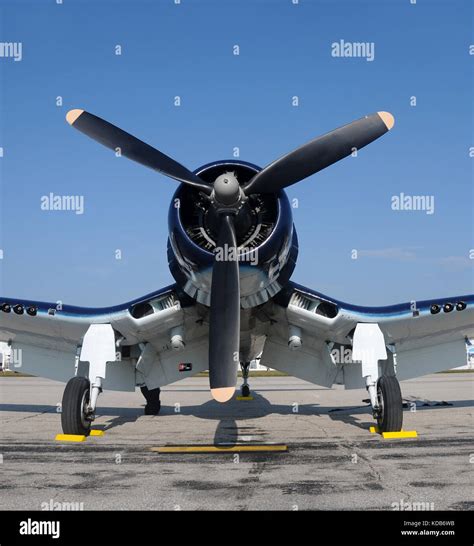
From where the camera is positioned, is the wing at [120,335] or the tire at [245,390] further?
the tire at [245,390]

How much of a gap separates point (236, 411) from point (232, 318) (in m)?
8.82

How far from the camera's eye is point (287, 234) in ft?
35.6

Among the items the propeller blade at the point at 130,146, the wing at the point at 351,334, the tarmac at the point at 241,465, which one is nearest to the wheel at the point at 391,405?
the tarmac at the point at 241,465

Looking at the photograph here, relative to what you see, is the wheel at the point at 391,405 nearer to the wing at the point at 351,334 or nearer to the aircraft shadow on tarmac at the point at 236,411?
the wing at the point at 351,334

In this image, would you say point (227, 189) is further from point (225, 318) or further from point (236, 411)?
point (236, 411)

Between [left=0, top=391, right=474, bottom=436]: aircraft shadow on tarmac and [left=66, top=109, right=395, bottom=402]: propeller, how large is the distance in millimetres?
3389

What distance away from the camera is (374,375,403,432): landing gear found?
473 inches

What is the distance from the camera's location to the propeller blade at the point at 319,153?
10586 mm

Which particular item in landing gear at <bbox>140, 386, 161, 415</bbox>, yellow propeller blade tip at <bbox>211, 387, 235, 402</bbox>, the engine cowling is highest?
the engine cowling

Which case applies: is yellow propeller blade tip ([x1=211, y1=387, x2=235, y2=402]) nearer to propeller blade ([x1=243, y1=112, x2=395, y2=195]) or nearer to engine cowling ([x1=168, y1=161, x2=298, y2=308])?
engine cowling ([x1=168, y1=161, x2=298, y2=308])

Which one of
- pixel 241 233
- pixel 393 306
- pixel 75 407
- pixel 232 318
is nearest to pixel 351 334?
pixel 393 306

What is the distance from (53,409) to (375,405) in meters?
11.1

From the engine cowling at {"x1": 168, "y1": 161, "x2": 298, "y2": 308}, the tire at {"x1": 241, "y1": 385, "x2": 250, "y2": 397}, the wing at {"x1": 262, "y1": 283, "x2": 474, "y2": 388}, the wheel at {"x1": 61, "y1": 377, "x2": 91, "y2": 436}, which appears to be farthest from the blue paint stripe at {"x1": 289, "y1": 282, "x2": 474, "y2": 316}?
the tire at {"x1": 241, "y1": 385, "x2": 250, "y2": 397}

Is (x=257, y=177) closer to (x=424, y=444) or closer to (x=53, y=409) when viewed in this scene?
(x=424, y=444)
